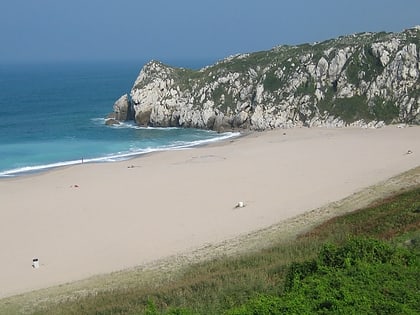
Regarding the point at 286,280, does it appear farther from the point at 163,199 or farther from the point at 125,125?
the point at 125,125

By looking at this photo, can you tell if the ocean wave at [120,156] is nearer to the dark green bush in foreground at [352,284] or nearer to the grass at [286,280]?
the grass at [286,280]

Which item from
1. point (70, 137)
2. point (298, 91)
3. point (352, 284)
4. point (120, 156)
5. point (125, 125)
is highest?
point (298, 91)

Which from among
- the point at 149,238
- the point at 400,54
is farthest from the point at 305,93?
the point at 149,238

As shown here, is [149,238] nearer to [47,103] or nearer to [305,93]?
[305,93]

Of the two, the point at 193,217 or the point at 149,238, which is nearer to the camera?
the point at 149,238

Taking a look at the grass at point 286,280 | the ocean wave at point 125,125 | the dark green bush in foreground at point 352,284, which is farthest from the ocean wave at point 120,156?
the dark green bush in foreground at point 352,284

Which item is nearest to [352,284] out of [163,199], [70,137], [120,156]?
[163,199]
